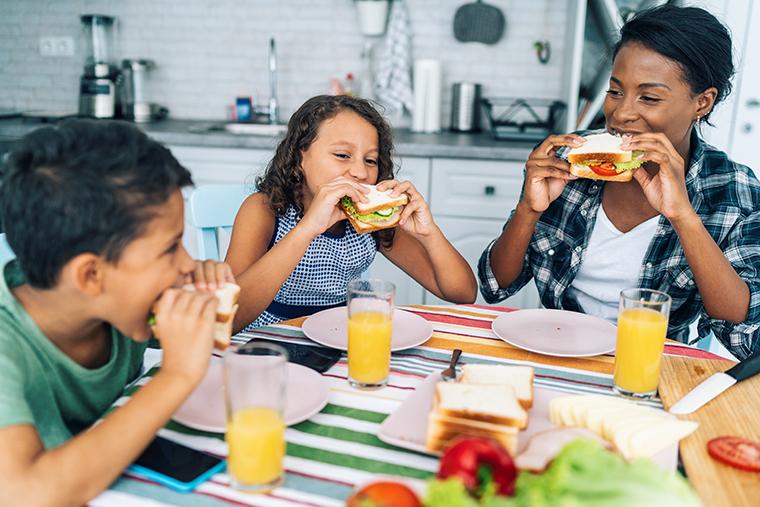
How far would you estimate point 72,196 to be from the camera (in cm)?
86

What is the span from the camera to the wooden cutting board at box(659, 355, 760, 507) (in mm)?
818

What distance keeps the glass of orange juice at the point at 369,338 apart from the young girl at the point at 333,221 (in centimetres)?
42

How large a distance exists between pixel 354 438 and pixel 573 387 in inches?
16.2

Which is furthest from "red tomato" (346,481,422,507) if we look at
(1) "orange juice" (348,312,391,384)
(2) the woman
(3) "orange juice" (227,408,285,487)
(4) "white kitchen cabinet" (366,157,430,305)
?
(4) "white kitchen cabinet" (366,157,430,305)

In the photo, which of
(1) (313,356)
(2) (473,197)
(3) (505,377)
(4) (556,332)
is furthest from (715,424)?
(2) (473,197)

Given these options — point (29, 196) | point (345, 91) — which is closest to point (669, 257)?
point (29, 196)

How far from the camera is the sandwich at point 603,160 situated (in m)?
1.58

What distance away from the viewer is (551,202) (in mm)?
1827

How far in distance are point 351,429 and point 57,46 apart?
3.47 meters

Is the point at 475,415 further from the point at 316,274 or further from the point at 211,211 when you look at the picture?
the point at 211,211

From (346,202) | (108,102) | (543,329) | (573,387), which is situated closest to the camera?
(573,387)

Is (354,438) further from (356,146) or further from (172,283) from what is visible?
(356,146)

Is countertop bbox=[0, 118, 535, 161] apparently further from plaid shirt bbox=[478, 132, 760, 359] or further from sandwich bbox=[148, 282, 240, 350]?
sandwich bbox=[148, 282, 240, 350]

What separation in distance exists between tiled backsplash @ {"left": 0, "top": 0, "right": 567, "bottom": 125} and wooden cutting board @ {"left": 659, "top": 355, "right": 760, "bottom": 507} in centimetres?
243
